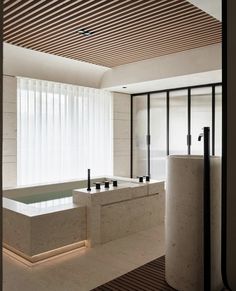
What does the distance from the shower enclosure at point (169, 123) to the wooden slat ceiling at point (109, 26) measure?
156 cm

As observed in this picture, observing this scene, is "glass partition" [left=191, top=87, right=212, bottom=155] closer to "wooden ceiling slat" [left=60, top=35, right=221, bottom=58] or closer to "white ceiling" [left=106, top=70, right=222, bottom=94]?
"white ceiling" [left=106, top=70, right=222, bottom=94]

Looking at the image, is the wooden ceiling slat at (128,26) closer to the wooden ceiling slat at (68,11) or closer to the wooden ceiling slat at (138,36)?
the wooden ceiling slat at (138,36)

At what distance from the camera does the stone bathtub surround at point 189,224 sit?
99.9 inches

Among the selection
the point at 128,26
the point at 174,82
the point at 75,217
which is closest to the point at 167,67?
the point at 174,82

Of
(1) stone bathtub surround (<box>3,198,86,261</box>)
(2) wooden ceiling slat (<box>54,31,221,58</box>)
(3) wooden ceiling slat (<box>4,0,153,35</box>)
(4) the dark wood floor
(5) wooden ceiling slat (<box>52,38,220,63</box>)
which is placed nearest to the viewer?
(4) the dark wood floor

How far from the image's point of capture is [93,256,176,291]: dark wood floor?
2734 millimetres

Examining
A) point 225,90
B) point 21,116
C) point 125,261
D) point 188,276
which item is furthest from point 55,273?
point 21,116

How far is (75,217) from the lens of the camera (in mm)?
3764

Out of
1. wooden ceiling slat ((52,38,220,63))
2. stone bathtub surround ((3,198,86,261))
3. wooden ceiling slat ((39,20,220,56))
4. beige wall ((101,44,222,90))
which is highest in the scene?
wooden ceiling slat ((52,38,220,63))

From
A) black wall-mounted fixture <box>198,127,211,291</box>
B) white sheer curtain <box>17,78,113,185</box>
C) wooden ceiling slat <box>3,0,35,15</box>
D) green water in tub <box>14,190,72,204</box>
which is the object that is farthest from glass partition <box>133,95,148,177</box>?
black wall-mounted fixture <box>198,127,211,291</box>

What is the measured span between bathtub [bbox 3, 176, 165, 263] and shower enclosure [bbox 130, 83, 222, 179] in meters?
2.01

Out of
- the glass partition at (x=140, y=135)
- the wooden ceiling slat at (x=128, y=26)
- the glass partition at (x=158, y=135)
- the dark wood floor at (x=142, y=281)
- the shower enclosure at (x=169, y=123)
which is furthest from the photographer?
the glass partition at (x=140, y=135)

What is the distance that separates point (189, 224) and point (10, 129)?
418 centimetres

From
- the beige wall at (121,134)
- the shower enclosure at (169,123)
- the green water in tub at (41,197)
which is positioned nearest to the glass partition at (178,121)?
the shower enclosure at (169,123)
